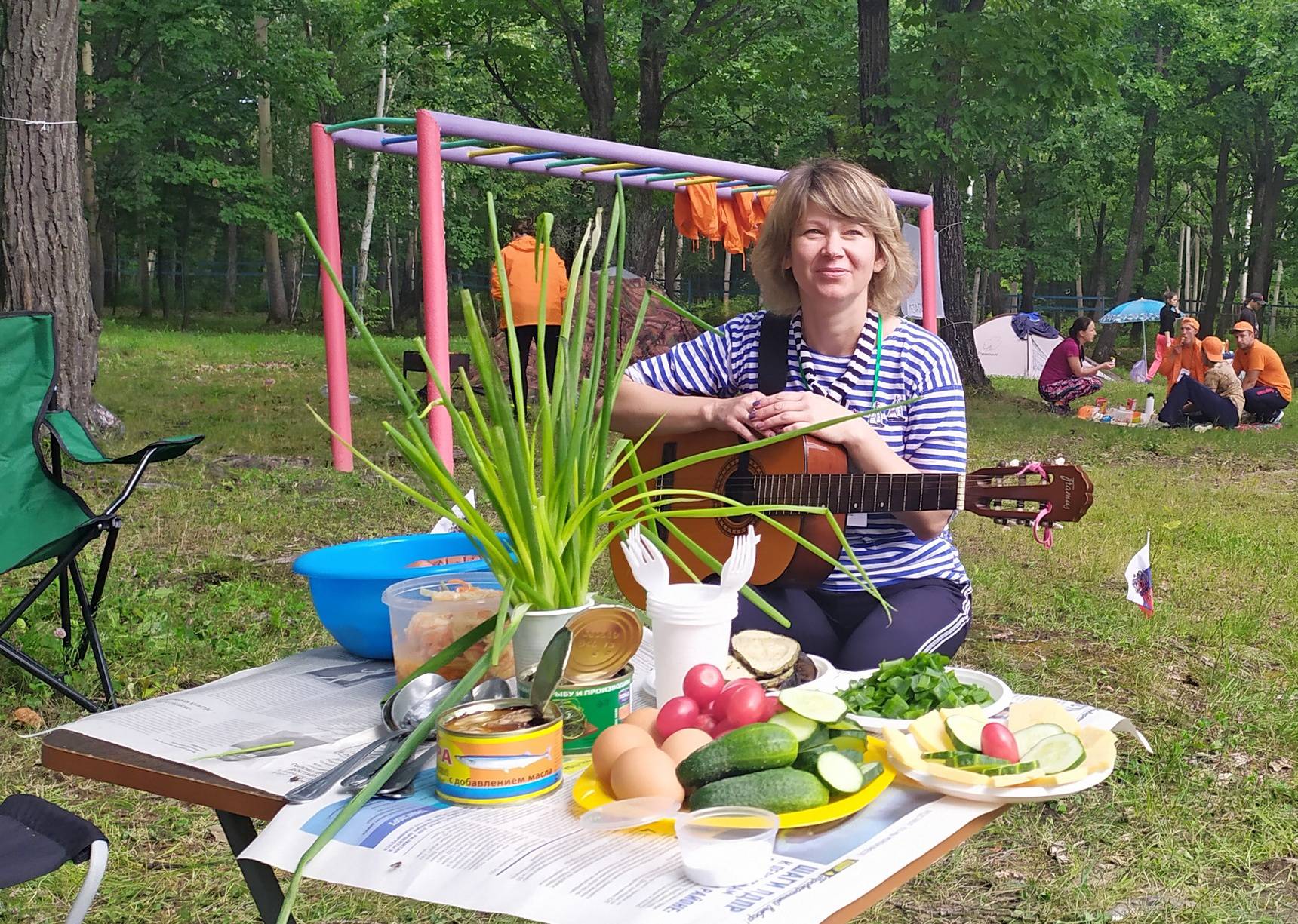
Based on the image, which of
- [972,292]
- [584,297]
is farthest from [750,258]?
[972,292]

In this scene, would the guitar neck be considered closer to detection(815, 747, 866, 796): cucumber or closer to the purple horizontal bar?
detection(815, 747, 866, 796): cucumber

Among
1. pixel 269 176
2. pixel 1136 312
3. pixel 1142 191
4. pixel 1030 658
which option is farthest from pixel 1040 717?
pixel 1142 191

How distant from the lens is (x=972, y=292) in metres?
36.6

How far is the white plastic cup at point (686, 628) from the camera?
138 centimetres

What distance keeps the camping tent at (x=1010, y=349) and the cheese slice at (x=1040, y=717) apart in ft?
56.3

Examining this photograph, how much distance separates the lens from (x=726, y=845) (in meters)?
1.03

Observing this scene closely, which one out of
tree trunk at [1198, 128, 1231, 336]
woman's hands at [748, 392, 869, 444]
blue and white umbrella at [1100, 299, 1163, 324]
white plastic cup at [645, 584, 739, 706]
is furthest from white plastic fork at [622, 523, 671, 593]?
tree trunk at [1198, 128, 1231, 336]

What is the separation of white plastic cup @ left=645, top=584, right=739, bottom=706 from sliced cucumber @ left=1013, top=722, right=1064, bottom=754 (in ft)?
1.16

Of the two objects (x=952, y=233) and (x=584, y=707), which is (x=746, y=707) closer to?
(x=584, y=707)

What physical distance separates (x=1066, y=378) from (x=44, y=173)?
933cm

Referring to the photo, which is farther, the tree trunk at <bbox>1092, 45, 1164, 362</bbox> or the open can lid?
the tree trunk at <bbox>1092, 45, 1164, 362</bbox>

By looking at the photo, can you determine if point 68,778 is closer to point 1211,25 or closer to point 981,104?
point 981,104

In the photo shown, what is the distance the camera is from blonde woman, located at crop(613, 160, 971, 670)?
7.22 ft

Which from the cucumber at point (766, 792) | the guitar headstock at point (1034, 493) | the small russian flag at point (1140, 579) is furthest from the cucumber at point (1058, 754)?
the small russian flag at point (1140, 579)
